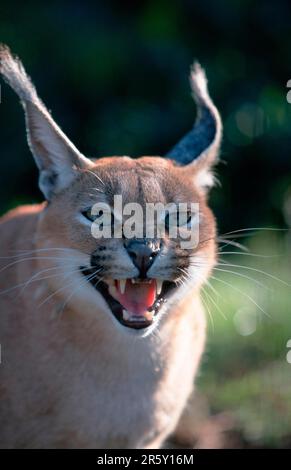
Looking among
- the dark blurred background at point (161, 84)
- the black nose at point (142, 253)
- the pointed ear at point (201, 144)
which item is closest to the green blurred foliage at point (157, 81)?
the dark blurred background at point (161, 84)

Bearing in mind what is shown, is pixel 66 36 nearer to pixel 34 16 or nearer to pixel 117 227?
pixel 34 16

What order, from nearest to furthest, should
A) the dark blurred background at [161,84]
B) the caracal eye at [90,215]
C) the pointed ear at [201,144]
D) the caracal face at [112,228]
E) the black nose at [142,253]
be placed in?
the black nose at [142,253] → the caracal face at [112,228] → the caracal eye at [90,215] → the pointed ear at [201,144] → the dark blurred background at [161,84]

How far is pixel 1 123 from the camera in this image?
7.86 meters

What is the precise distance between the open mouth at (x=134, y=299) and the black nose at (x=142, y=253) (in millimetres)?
83

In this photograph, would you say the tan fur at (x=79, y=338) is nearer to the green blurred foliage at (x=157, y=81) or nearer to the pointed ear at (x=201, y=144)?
the pointed ear at (x=201, y=144)

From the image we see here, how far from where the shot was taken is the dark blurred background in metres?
7.22

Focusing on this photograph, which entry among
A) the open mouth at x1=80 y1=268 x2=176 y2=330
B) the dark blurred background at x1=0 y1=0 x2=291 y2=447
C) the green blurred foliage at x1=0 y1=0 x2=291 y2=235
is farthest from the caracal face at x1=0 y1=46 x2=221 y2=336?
the green blurred foliage at x1=0 y1=0 x2=291 y2=235

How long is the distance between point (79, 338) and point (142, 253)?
2.19 ft

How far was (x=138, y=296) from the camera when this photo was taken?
11.6ft

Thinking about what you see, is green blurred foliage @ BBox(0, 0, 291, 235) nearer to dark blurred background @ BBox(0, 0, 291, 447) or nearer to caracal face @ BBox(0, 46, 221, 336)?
dark blurred background @ BBox(0, 0, 291, 447)

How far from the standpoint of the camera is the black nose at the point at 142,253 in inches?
133

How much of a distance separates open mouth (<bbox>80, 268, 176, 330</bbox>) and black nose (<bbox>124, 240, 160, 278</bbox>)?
8cm

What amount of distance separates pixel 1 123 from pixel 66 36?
3.62 feet

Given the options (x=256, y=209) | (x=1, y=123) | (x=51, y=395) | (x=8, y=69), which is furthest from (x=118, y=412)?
(x=1, y=123)
